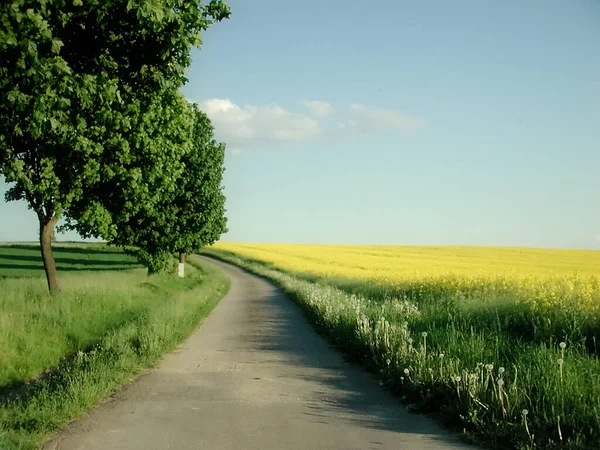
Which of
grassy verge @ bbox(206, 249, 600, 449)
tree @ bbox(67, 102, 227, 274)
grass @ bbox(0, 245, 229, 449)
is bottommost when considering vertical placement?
grass @ bbox(0, 245, 229, 449)

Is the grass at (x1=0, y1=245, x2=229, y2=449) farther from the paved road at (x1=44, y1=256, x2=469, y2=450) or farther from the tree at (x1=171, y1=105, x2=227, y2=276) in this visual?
the tree at (x1=171, y1=105, x2=227, y2=276)

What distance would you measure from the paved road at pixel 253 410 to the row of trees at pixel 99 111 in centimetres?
449

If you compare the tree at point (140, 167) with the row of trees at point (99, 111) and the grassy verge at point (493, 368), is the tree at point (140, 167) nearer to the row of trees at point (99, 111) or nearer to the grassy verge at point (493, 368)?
the row of trees at point (99, 111)

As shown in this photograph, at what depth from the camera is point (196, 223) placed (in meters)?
40.3

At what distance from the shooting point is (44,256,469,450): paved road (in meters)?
6.27

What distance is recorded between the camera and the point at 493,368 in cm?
874

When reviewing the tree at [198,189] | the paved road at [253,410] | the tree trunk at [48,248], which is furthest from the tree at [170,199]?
the paved road at [253,410]

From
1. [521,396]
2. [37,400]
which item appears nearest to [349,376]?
[521,396]

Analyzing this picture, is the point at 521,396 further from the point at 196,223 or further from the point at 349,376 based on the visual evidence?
the point at 196,223

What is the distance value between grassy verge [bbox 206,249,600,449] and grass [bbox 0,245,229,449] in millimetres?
4168

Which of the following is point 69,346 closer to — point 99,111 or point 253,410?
point 99,111

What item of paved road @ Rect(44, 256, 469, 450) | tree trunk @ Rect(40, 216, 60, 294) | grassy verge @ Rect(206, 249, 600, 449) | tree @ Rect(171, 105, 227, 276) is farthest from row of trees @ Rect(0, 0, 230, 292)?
grassy verge @ Rect(206, 249, 600, 449)

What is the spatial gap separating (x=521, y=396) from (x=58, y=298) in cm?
1538

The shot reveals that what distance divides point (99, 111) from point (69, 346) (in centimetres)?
564
